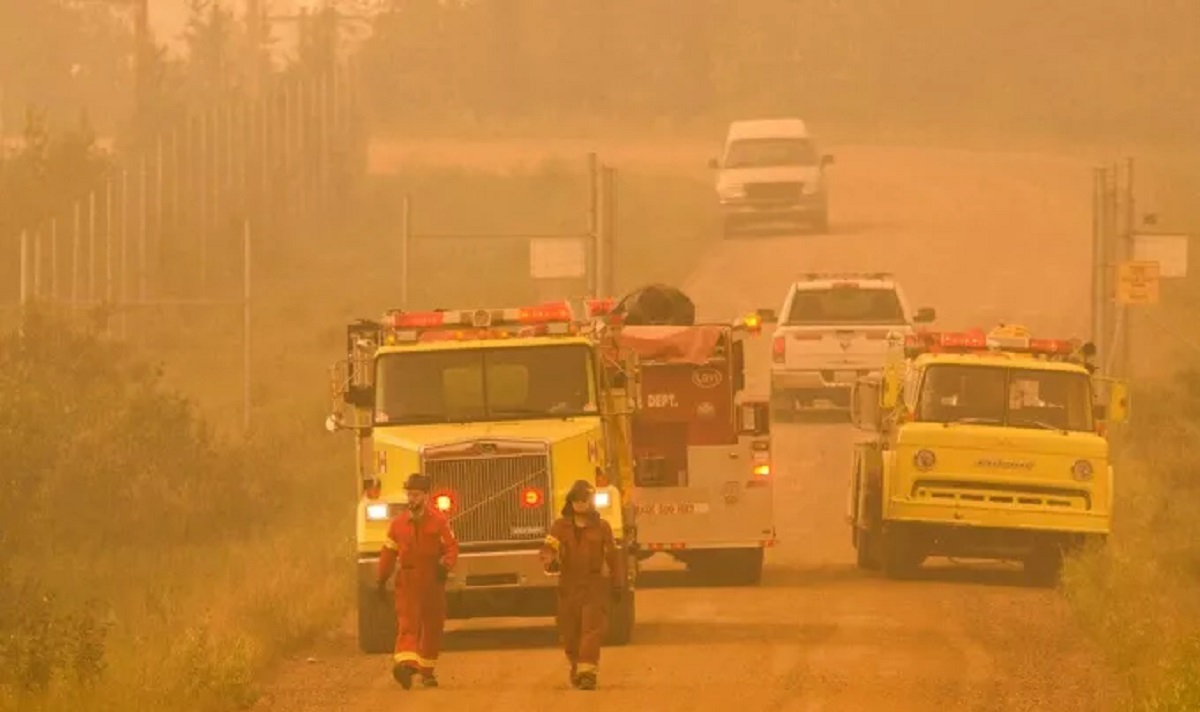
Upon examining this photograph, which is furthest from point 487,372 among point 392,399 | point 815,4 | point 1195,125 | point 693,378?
point 815,4

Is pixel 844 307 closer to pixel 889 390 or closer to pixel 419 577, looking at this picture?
pixel 889 390

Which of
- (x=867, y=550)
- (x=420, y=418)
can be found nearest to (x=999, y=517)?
(x=867, y=550)

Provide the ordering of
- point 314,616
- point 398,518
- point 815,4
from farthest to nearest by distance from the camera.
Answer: point 815,4 → point 314,616 → point 398,518

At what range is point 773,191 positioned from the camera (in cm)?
6294


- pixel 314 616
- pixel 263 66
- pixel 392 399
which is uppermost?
pixel 263 66

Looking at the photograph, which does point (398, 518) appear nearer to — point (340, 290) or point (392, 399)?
point (392, 399)

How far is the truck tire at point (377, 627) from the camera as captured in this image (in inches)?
915

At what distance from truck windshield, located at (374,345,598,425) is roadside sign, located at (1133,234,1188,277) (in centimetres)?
2169

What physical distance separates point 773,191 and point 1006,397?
114 ft

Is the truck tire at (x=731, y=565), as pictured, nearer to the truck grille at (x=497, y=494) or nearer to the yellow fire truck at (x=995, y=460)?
the yellow fire truck at (x=995, y=460)

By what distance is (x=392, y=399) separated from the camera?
933 inches

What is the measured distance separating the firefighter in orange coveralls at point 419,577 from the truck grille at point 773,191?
42.2 meters

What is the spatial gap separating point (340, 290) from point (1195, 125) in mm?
47922

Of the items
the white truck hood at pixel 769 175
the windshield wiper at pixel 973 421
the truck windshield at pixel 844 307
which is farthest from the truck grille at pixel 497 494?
the white truck hood at pixel 769 175
